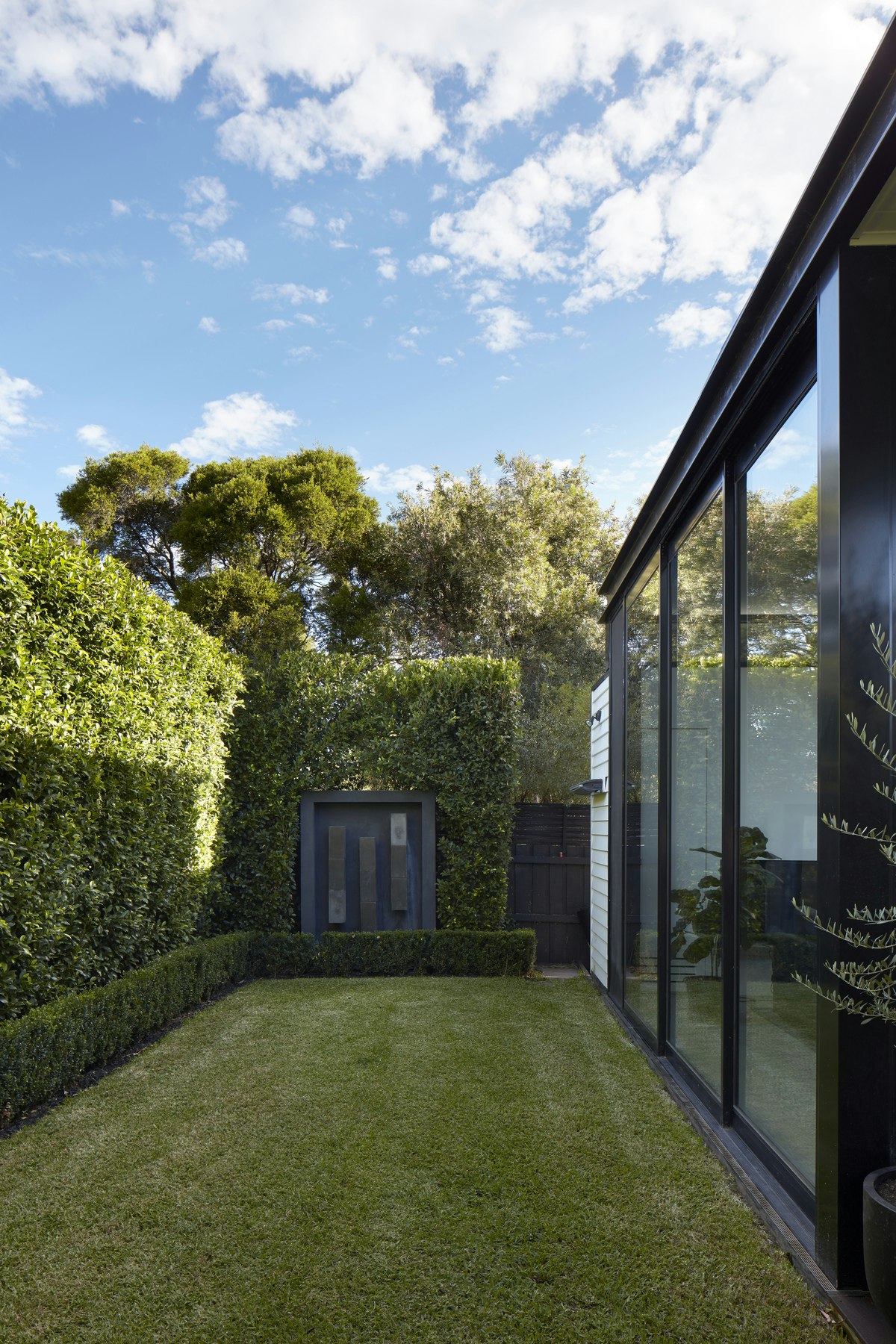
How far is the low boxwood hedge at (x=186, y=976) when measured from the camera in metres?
3.40

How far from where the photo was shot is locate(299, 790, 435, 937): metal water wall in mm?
6895

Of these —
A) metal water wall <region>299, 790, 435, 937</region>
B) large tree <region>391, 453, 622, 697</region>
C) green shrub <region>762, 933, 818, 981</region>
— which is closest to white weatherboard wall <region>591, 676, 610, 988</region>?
metal water wall <region>299, 790, 435, 937</region>

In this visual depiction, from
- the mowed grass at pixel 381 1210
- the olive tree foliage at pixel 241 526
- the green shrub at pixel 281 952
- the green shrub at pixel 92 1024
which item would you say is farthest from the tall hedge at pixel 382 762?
the olive tree foliage at pixel 241 526

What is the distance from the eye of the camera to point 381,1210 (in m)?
2.53

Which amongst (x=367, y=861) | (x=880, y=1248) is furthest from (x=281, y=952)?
(x=880, y=1248)

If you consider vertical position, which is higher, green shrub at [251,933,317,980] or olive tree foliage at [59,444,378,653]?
olive tree foliage at [59,444,378,653]

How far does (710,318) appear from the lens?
9.98 metres

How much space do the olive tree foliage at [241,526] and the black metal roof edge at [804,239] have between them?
11.6 metres

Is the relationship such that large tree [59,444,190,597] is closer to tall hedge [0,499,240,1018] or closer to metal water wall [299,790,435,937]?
metal water wall [299,790,435,937]

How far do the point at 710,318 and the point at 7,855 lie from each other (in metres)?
9.79

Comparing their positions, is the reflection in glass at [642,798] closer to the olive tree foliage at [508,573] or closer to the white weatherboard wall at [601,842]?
the white weatherboard wall at [601,842]

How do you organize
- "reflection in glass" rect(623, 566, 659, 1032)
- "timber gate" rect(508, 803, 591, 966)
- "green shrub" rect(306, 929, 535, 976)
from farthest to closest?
"timber gate" rect(508, 803, 591, 966)
"green shrub" rect(306, 929, 535, 976)
"reflection in glass" rect(623, 566, 659, 1032)

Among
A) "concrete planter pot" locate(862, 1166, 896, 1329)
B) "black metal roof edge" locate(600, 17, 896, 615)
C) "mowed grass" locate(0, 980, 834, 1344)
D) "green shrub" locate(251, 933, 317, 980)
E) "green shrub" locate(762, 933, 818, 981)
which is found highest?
"black metal roof edge" locate(600, 17, 896, 615)

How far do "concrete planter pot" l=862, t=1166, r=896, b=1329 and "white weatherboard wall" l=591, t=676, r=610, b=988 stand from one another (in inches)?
162
